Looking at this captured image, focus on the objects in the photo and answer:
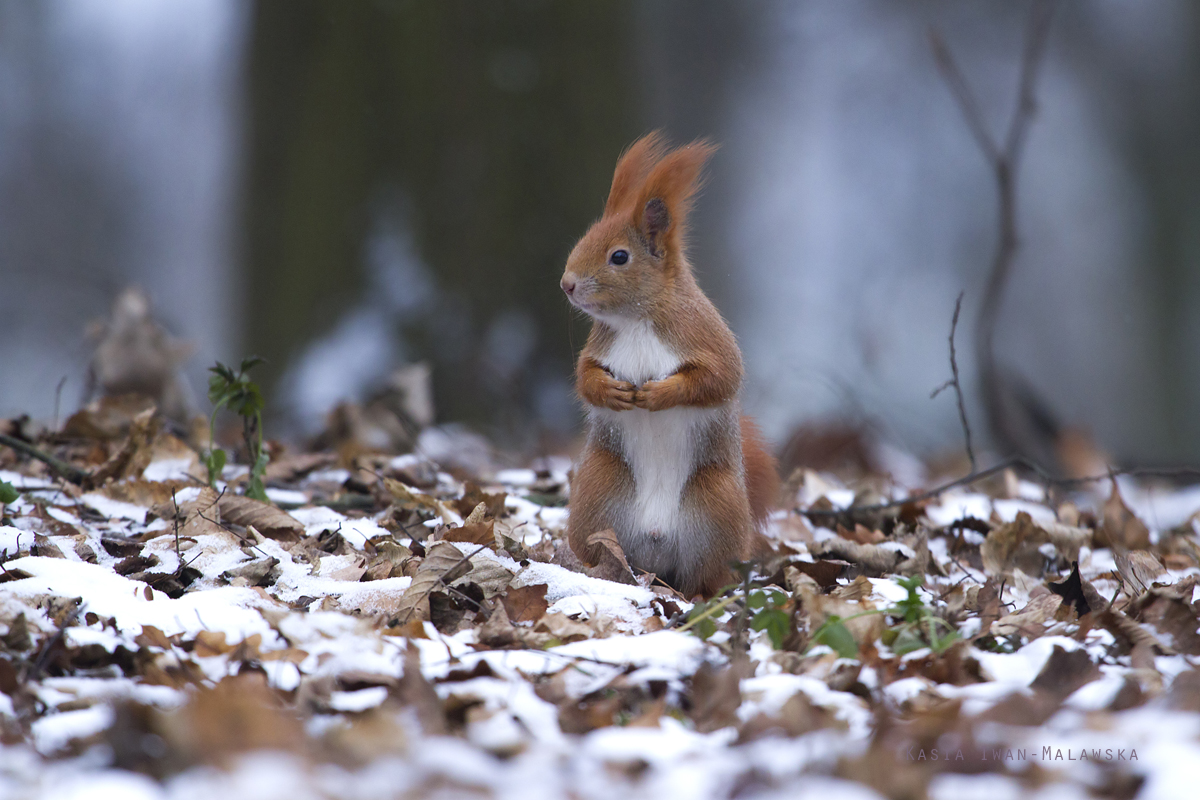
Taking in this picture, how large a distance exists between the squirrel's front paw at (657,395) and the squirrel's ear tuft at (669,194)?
1.28 feet

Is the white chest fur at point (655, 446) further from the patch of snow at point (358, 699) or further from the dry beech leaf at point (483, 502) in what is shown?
the patch of snow at point (358, 699)

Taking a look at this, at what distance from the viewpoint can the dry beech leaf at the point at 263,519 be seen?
2629mm

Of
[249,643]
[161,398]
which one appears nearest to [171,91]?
[161,398]

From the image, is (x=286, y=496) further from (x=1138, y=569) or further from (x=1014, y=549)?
(x=1138, y=569)

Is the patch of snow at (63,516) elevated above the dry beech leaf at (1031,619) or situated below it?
above

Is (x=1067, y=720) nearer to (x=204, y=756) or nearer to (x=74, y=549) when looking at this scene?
(x=204, y=756)

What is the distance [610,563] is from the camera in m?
2.38

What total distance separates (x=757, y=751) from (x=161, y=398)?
3371 mm

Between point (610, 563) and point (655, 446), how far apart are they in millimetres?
306

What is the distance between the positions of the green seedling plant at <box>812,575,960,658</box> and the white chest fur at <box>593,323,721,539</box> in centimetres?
59

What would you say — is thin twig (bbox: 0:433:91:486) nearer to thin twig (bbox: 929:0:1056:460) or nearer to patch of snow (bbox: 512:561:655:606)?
patch of snow (bbox: 512:561:655:606)

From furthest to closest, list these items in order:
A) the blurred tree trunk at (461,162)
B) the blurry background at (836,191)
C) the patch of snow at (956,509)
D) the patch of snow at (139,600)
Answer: the blurry background at (836,191)
the blurred tree trunk at (461,162)
the patch of snow at (956,509)
the patch of snow at (139,600)

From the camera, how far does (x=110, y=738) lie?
132cm

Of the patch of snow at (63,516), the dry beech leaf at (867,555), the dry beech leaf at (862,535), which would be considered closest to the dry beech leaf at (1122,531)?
the dry beech leaf at (862,535)
